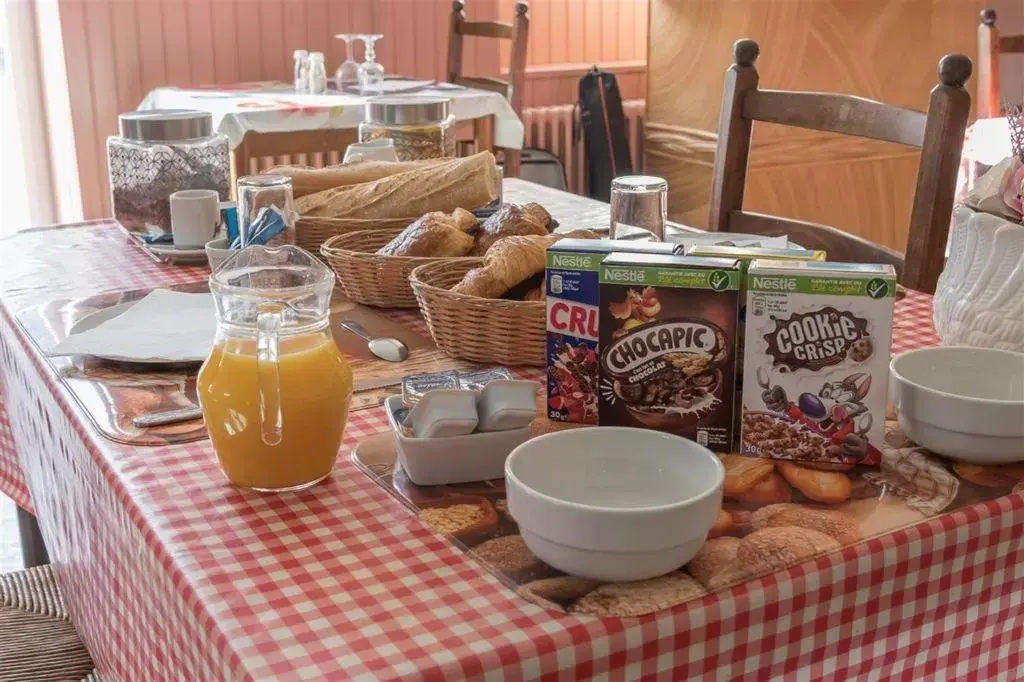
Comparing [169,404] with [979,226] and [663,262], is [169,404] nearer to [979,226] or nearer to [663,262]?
[663,262]

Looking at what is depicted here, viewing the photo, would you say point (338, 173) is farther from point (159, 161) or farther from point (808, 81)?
point (808, 81)

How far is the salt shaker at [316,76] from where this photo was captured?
3.30 m

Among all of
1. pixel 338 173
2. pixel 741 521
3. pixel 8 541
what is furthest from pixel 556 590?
pixel 8 541

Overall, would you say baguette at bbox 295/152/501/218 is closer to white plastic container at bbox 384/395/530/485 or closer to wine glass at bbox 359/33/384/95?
white plastic container at bbox 384/395/530/485

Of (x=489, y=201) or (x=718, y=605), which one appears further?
(x=489, y=201)

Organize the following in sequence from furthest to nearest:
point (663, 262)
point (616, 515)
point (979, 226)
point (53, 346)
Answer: point (53, 346) → point (979, 226) → point (663, 262) → point (616, 515)

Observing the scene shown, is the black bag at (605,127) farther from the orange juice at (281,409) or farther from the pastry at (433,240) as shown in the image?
the orange juice at (281,409)

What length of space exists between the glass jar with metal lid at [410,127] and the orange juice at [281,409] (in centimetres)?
103

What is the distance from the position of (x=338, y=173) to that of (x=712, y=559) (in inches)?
38.5

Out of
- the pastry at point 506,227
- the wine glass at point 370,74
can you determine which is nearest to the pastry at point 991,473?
the pastry at point 506,227

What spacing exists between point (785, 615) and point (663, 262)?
274mm

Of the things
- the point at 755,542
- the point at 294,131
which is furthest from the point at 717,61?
the point at 755,542

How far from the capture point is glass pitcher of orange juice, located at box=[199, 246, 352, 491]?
817 mm

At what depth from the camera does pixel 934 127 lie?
1.47m
